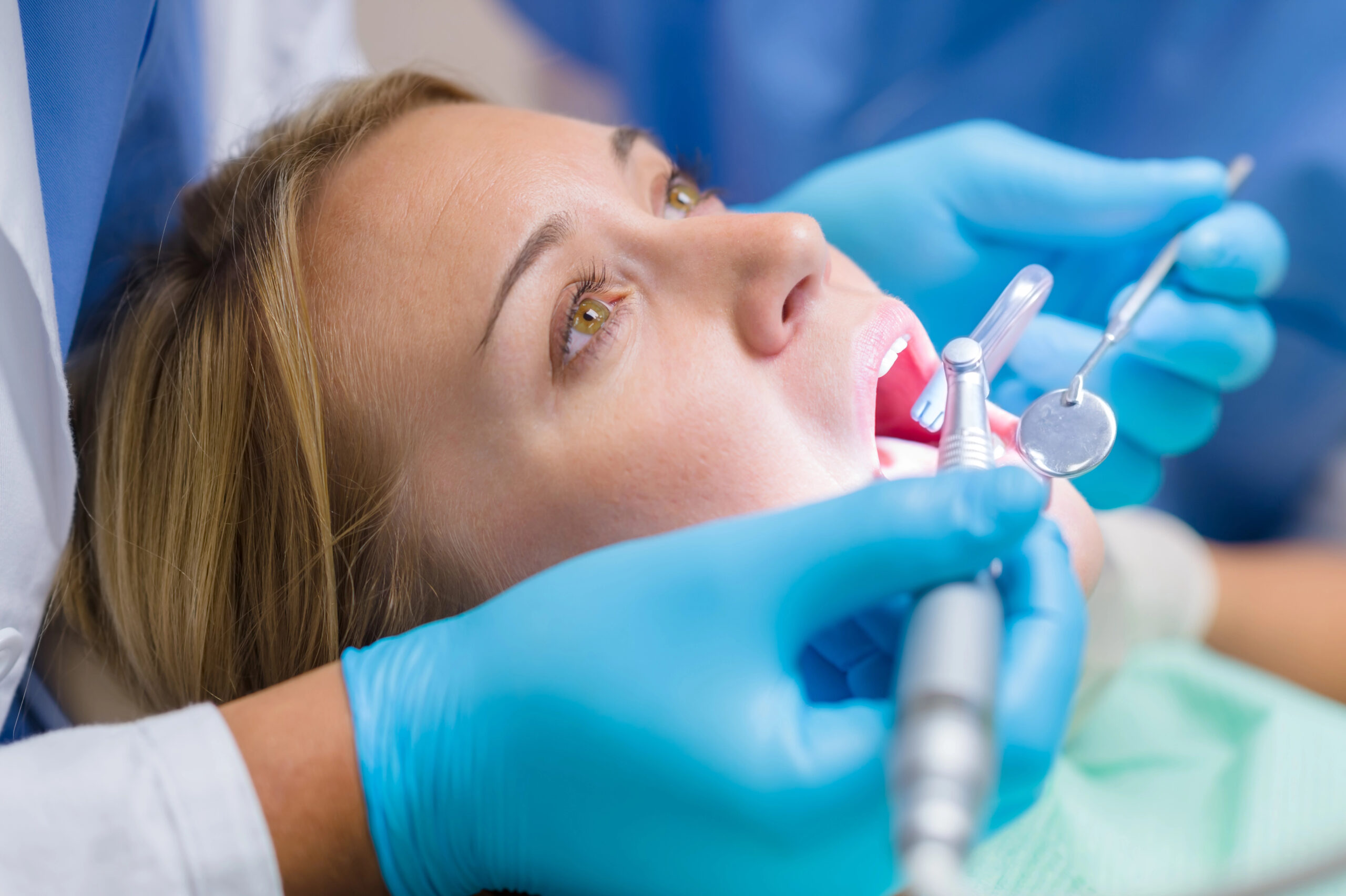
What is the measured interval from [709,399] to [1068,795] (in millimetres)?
757

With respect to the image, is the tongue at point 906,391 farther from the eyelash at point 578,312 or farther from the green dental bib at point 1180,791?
the green dental bib at point 1180,791

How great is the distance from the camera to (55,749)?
71cm

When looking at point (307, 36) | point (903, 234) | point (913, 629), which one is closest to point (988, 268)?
point (903, 234)

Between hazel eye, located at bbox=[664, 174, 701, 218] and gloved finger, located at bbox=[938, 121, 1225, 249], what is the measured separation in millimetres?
390

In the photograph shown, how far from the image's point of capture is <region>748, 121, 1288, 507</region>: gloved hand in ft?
3.71

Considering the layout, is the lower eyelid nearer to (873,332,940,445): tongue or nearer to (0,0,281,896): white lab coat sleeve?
(873,332,940,445): tongue

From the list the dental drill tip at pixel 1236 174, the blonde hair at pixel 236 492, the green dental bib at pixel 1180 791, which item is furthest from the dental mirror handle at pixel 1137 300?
the blonde hair at pixel 236 492

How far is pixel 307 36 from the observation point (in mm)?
1419

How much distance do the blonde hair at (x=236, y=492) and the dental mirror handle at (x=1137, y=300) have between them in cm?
66

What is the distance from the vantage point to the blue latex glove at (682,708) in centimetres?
62

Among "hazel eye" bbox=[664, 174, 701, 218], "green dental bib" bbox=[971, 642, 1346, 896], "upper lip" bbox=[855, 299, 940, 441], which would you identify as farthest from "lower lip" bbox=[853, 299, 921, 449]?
"green dental bib" bbox=[971, 642, 1346, 896]

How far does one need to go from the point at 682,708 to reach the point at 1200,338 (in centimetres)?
83

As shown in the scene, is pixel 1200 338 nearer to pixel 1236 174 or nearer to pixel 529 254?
pixel 1236 174

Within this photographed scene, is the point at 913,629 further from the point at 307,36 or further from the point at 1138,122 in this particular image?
the point at 307,36
